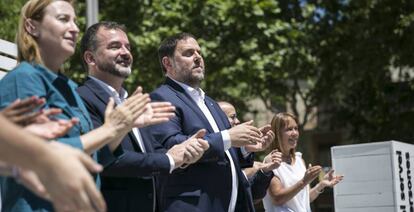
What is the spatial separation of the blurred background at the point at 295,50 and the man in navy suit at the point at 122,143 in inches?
275

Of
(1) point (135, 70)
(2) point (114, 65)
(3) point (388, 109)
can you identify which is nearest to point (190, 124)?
(2) point (114, 65)

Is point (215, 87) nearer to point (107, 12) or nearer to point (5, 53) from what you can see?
point (107, 12)

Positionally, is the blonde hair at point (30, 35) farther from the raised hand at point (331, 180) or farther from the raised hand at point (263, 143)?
the raised hand at point (331, 180)

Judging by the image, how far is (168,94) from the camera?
5.16 m

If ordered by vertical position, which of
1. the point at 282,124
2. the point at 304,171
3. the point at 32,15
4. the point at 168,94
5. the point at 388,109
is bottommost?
the point at 388,109

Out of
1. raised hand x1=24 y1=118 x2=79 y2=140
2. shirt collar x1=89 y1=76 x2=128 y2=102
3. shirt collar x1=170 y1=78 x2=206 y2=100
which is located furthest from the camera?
shirt collar x1=170 y1=78 x2=206 y2=100

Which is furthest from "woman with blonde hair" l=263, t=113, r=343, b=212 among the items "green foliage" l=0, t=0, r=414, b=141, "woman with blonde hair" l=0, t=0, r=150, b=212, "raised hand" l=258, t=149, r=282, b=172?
"green foliage" l=0, t=0, r=414, b=141

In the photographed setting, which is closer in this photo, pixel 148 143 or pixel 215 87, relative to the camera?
pixel 148 143

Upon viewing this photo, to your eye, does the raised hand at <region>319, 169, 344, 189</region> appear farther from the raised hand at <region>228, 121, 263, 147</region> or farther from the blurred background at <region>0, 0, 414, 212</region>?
the blurred background at <region>0, 0, 414, 212</region>

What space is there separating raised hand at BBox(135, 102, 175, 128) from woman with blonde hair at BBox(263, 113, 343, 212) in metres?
2.83

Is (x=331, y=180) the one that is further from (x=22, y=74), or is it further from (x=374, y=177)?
(x=22, y=74)

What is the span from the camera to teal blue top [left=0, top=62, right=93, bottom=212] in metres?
3.25

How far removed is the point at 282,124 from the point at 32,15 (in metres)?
3.55

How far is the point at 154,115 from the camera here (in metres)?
3.62
